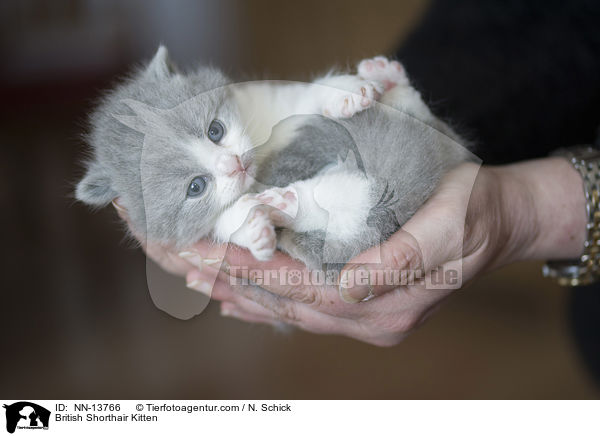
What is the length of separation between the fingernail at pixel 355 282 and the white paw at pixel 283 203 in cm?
12

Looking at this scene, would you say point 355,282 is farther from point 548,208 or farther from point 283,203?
point 548,208

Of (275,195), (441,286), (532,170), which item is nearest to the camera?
(275,195)

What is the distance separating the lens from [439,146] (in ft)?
2.70

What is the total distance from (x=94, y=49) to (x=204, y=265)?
0.51m

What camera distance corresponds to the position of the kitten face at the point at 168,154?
788 mm

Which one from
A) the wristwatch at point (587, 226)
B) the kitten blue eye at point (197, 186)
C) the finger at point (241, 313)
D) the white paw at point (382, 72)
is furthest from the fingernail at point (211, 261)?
the wristwatch at point (587, 226)

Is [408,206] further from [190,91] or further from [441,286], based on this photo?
[190,91]

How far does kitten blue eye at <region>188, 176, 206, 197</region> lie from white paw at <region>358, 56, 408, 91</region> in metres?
0.30

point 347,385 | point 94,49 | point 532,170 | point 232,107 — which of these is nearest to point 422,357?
point 347,385

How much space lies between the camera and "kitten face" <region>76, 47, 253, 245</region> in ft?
2.59

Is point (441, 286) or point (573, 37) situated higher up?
point (573, 37)
